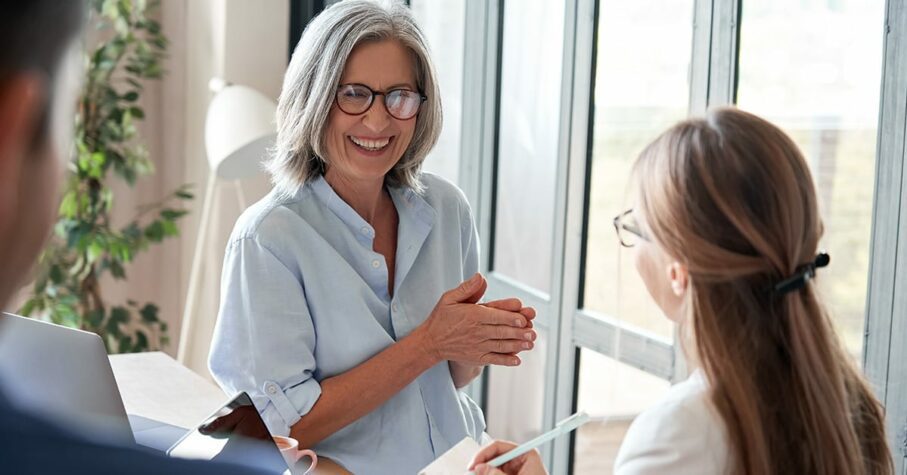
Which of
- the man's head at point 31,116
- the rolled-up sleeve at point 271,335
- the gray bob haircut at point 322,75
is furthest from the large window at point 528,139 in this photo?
the man's head at point 31,116

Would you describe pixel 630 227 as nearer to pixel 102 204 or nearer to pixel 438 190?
pixel 438 190

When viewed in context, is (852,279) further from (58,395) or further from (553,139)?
(58,395)

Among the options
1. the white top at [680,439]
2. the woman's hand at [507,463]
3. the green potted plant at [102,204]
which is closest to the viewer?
the white top at [680,439]

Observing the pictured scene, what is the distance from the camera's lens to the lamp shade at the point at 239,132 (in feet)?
11.2

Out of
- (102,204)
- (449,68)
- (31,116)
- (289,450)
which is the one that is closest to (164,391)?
(289,450)

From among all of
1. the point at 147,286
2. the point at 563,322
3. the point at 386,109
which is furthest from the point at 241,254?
the point at 147,286

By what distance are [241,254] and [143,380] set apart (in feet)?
2.09

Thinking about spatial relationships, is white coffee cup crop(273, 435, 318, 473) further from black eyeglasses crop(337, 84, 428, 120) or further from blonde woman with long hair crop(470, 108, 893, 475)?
black eyeglasses crop(337, 84, 428, 120)

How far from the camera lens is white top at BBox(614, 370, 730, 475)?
44.8 inches

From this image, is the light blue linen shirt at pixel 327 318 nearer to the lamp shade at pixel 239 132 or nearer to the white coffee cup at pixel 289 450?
the white coffee cup at pixel 289 450

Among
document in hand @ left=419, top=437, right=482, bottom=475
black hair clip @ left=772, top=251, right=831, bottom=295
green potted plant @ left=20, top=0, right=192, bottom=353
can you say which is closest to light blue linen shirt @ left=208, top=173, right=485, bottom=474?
document in hand @ left=419, top=437, right=482, bottom=475

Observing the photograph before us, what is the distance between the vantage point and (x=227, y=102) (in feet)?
11.5

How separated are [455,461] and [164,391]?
3.02ft

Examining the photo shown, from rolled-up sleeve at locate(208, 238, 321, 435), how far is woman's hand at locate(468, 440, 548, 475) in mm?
433
